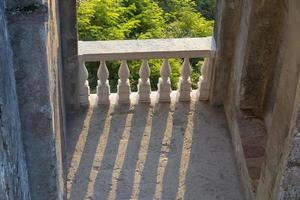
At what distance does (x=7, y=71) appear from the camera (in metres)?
2.32

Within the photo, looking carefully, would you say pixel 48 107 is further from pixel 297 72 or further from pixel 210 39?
pixel 210 39

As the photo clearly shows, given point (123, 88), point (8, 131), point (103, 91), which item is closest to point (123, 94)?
point (123, 88)

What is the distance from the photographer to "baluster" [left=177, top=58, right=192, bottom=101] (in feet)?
19.4

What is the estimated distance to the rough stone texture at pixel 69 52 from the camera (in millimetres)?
5221

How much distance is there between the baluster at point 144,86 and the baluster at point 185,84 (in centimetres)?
30

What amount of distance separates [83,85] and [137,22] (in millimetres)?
5717

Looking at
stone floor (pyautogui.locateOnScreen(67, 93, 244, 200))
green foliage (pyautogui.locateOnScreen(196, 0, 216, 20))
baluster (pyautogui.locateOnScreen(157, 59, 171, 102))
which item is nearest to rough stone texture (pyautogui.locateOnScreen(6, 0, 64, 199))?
stone floor (pyautogui.locateOnScreen(67, 93, 244, 200))

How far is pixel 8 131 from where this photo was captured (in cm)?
228

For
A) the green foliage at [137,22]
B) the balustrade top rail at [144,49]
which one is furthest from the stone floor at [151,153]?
the green foliage at [137,22]

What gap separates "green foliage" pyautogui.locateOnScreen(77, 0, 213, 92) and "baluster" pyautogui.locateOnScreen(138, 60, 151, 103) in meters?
4.05

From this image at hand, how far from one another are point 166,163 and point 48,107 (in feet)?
9.06

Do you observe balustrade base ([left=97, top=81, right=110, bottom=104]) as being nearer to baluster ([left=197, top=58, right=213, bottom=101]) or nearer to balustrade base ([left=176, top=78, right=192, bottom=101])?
balustrade base ([left=176, top=78, right=192, bottom=101])

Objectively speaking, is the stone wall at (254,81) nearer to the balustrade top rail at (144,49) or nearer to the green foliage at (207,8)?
the balustrade top rail at (144,49)

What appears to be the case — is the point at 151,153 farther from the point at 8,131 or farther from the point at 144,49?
the point at 8,131
